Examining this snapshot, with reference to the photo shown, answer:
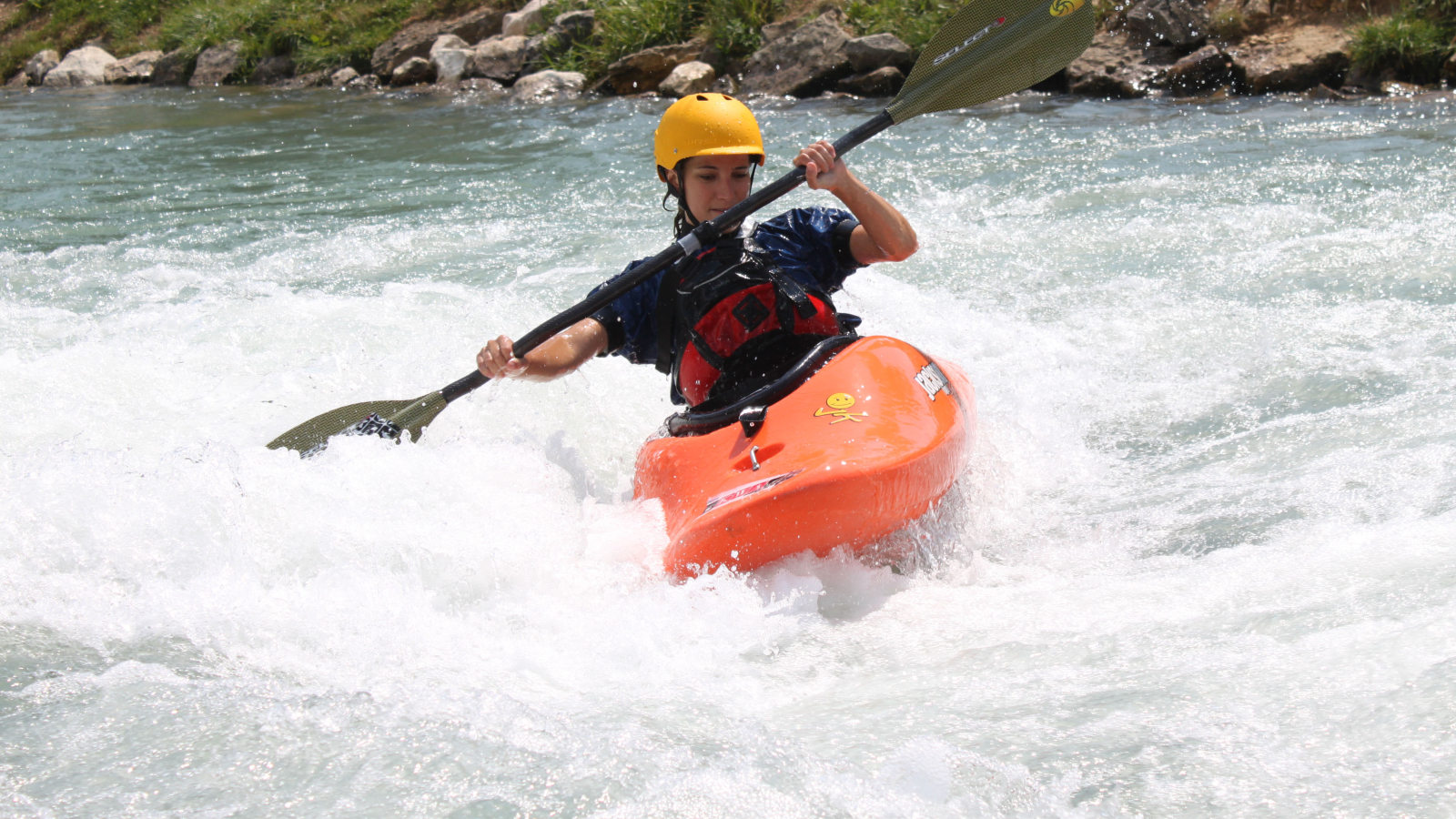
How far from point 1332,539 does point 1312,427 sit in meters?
0.93

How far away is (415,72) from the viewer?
47.6 ft

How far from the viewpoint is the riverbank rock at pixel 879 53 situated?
10.8 metres

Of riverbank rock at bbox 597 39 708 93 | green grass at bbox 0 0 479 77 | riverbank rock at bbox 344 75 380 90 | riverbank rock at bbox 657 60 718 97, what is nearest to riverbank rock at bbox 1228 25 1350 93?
riverbank rock at bbox 657 60 718 97

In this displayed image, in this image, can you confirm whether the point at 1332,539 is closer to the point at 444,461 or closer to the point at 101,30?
the point at 444,461

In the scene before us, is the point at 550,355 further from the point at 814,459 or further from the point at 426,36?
the point at 426,36

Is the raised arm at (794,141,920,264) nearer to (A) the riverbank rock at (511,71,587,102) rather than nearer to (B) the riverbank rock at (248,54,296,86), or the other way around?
(A) the riverbank rock at (511,71,587,102)

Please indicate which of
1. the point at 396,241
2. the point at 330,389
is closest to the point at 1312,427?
the point at 330,389

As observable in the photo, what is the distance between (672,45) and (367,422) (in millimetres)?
10148

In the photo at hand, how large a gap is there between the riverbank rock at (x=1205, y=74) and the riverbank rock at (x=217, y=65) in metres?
13.2

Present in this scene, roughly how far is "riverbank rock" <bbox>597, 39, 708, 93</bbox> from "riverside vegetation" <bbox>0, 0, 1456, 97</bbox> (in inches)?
0.7

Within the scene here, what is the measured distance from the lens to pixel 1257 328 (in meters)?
4.06

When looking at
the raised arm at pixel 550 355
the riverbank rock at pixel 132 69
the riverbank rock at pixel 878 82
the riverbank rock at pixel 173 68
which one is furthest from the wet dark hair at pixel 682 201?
the riverbank rock at pixel 132 69

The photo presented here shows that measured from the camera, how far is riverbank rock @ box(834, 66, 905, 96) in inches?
420

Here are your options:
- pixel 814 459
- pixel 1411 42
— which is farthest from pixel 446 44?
pixel 814 459
